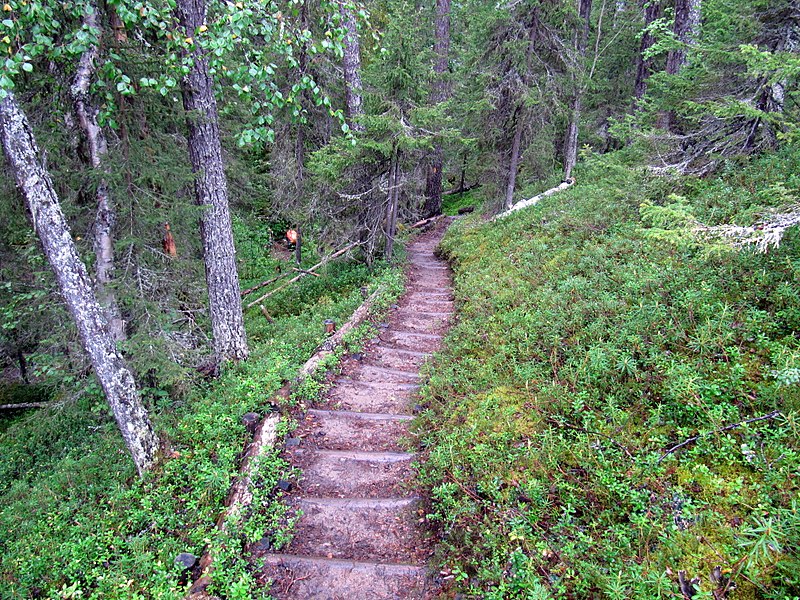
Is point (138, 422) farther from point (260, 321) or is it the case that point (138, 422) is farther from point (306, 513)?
point (260, 321)

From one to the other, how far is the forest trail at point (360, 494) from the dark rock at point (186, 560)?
2.42 ft

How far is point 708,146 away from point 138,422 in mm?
11471

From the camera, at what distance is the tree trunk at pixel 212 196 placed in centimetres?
732

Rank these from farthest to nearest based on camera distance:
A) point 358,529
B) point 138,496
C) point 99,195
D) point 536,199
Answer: point 536,199 → point 99,195 → point 138,496 → point 358,529

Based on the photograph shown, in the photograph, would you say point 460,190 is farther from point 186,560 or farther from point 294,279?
point 186,560

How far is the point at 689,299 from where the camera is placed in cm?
552

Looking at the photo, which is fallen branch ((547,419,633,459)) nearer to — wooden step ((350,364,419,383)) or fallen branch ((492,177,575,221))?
wooden step ((350,364,419,383))

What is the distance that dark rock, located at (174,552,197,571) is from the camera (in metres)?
4.30

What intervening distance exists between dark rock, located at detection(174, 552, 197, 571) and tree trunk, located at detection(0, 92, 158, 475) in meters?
2.06

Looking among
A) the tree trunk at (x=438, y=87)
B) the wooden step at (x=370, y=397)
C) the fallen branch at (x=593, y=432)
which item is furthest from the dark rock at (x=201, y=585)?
the tree trunk at (x=438, y=87)

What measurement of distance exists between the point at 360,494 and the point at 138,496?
297 cm

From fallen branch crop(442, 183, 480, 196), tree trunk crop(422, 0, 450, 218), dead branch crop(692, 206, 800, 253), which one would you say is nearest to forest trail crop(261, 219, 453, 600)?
dead branch crop(692, 206, 800, 253)

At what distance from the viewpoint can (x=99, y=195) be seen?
724cm

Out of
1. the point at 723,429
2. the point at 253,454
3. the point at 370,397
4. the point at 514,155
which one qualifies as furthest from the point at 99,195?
the point at 514,155
